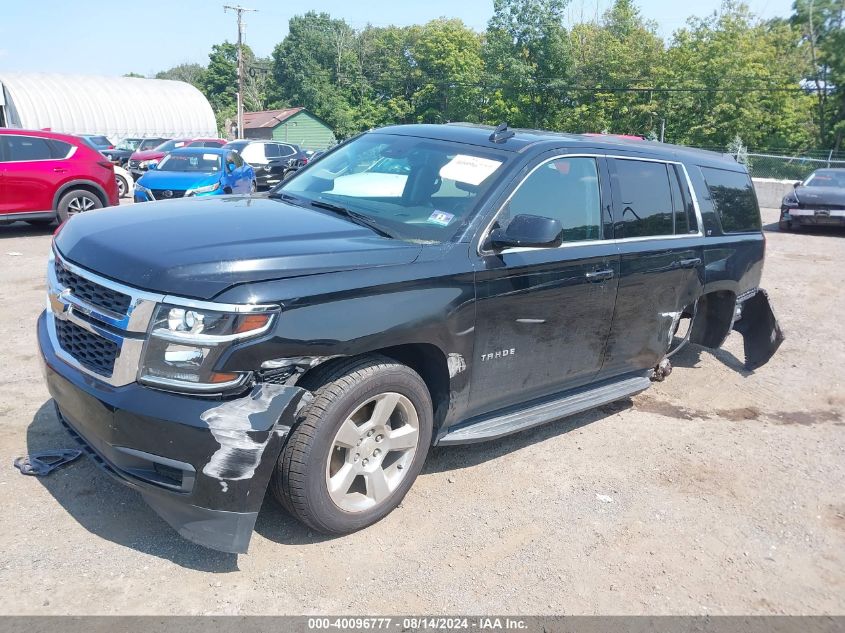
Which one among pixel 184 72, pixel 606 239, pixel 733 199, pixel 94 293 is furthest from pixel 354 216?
pixel 184 72

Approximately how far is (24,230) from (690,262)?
1188cm

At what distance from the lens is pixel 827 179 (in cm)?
1703

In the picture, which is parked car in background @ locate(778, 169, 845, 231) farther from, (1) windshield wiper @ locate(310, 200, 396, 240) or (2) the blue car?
(1) windshield wiper @ locate(310, 200, 396, 240)

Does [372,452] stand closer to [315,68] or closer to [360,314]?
[360,314]

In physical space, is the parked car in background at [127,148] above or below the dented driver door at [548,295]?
below

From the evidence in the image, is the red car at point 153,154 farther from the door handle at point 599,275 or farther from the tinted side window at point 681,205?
the door handle at point 599,275

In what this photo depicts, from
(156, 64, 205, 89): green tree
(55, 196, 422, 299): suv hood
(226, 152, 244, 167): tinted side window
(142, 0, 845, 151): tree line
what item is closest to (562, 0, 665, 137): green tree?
(142, 0, 845, 151): tree line

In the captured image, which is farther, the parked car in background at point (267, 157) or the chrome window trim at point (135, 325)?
the parked car in background at point (267, 157)

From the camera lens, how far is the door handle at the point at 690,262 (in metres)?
4.99

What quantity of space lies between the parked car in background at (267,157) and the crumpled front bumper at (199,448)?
65.1ft

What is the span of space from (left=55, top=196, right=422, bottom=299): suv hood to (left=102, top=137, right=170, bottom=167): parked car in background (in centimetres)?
2590

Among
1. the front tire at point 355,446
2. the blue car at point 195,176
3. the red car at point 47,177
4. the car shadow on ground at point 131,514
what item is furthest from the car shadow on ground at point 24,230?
the front tire at point 355,446

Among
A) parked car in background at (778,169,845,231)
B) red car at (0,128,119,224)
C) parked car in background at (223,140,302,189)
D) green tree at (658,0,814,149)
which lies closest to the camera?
red car at (0,128,119,224)

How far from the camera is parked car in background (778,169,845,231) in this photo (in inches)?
626
